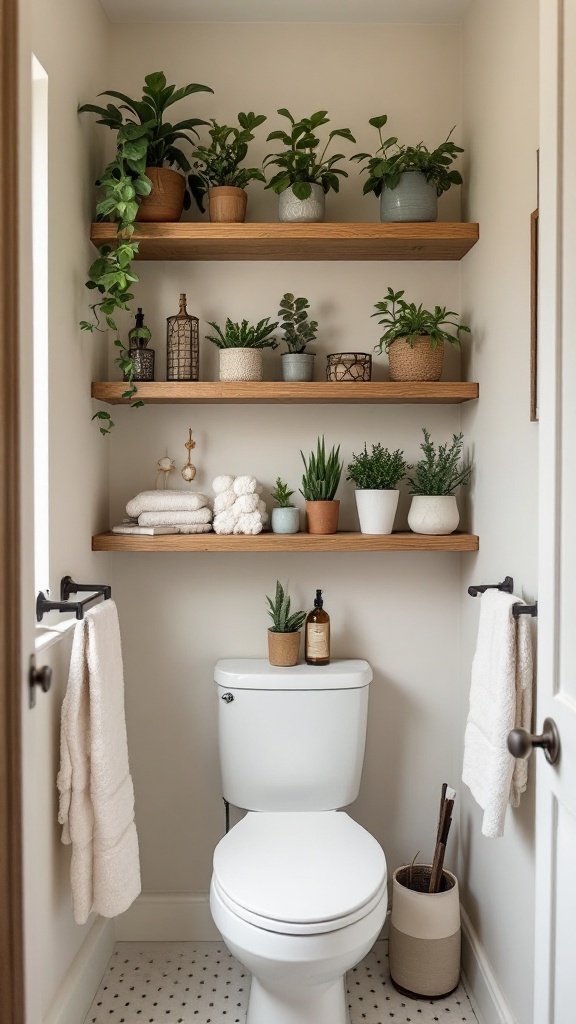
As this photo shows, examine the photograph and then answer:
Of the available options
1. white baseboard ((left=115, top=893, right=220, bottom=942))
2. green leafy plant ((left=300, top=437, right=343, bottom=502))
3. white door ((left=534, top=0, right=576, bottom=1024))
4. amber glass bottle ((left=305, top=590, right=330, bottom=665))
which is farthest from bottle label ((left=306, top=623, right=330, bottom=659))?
white door ((left=534, top=0, right=576, bottom=1024))

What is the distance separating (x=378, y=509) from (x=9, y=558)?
3.94ft

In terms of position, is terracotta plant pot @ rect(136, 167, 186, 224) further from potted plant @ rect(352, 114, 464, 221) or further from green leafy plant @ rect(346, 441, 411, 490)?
green leafy plant @ rect(346, 441, 411, 490)

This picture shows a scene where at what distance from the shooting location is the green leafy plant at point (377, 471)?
2.10 m

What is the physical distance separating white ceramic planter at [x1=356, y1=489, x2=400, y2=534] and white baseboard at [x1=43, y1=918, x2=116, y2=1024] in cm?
125

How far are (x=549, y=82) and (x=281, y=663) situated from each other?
1501 mm

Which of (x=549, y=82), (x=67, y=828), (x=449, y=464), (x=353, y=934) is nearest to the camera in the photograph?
(x=549, y=82)

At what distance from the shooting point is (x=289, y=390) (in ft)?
6.64

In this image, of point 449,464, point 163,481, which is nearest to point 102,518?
point 163,481

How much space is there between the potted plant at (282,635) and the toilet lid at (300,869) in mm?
389

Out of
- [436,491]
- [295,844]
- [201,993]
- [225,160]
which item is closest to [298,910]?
[295,844]

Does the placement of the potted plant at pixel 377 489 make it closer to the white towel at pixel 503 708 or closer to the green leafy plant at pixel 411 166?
the white towel at pixel 503 708

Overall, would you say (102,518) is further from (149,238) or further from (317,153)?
(317,153)

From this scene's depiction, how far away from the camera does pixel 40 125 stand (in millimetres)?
1672

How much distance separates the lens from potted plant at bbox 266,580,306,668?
7.01 ft
